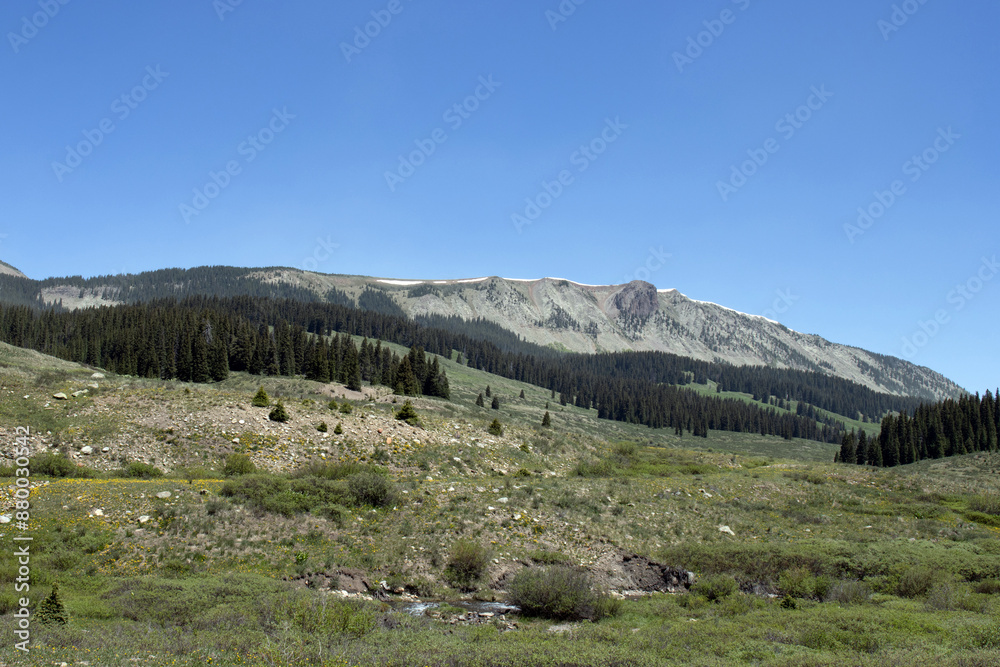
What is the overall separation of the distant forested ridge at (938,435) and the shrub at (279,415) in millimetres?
101658

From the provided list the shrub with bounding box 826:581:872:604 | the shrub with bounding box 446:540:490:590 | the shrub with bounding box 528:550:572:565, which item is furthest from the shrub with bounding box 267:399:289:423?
the shrub with bounding box 826:581:872:604

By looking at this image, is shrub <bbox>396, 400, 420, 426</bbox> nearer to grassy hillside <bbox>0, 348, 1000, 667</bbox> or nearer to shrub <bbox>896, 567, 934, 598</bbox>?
grassy hillside <bbox>0, 348, 1000, 667</bbox>

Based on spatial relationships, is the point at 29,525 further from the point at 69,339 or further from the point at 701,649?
the point at 69,339

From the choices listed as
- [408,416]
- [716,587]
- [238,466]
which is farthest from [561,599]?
[408,416]

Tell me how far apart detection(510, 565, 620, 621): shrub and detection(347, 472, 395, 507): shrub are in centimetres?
926

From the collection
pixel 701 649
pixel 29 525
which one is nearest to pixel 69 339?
pixel 29 525

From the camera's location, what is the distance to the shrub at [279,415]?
39156mm

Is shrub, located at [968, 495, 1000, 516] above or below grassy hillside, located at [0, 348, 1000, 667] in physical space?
above

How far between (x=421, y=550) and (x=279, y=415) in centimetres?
2139

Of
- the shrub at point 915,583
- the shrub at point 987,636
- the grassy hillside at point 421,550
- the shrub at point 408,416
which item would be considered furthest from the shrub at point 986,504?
the shrub at point 408,416

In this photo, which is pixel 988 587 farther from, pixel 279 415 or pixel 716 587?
pixel 279 415

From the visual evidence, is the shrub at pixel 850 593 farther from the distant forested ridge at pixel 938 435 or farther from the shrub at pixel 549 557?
the distant forested ridge at pixel 938 435

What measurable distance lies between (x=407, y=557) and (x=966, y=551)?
75.0ft

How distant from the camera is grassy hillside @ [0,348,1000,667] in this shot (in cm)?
1345
